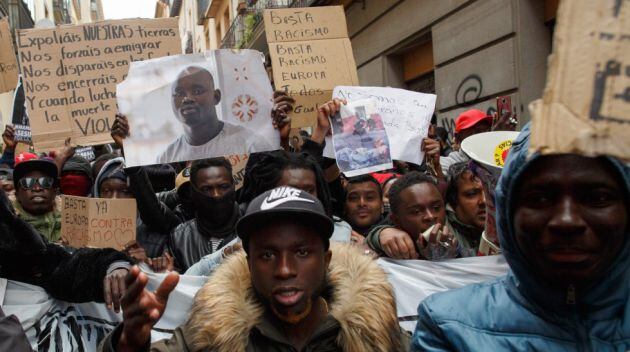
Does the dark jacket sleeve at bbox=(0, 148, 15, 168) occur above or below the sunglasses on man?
above

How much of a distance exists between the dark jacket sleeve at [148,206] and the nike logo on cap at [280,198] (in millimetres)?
1953

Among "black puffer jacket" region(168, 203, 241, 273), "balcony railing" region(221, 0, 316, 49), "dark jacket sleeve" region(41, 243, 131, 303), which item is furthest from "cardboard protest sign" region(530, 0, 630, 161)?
"balcony railing" region(221, 0, 316, 49)

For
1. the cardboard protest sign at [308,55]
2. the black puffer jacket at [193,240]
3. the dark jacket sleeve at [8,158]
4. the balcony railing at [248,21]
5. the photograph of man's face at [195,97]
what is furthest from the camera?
the balcony railing at [248,21]

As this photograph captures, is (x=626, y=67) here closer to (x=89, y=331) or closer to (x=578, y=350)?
(x=578, y=350)

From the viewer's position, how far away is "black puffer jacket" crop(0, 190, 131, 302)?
2.61m

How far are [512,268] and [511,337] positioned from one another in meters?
0.16

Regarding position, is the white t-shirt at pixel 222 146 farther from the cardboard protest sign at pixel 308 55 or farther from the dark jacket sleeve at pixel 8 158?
the dark jacket sleeve at pixel 8 158

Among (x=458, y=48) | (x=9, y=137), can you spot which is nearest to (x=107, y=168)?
(x=9, y=137)

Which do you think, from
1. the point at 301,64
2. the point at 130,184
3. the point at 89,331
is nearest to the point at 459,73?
the point at 301,64

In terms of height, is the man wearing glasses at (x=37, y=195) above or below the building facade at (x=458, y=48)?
below

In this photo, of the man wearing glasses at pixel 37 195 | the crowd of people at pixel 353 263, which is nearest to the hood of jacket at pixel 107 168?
the man wearing glasses at pixel 37 195

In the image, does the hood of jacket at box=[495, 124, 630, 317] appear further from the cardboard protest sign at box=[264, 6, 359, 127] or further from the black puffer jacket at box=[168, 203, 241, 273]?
the cardboard protest sign at box=[264, 6, 359, 127]

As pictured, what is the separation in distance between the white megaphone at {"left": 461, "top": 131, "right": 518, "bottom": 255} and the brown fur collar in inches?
25.1

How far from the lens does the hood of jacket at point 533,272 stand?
4.48 ft
